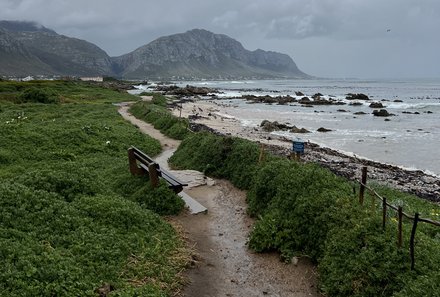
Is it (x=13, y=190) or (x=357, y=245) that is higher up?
(x=13, y=190)

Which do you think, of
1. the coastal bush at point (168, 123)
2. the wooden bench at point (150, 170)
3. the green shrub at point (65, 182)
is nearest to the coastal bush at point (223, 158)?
the wooden bench at point (150, 170)

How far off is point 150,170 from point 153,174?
0.59 feet

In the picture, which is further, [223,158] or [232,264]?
[223,158]

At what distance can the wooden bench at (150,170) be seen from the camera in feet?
44.7

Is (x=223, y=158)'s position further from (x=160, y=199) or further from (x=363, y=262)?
(x=363, y=262)

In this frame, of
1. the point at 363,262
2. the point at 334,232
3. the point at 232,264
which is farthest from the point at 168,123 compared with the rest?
the point at 363,262

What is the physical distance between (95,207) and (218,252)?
3.39 metres

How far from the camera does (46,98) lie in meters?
48.3

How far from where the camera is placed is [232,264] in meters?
10.2

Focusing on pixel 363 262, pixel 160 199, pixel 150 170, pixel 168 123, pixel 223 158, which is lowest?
pixel 168 123

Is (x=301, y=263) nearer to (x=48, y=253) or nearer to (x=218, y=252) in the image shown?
(x=218, y=252)

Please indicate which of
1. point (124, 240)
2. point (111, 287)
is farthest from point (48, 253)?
point (124, 240)

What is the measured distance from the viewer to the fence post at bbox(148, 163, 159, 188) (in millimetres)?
13469

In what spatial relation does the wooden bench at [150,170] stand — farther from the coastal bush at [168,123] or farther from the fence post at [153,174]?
the coastal bush at [168,123]
